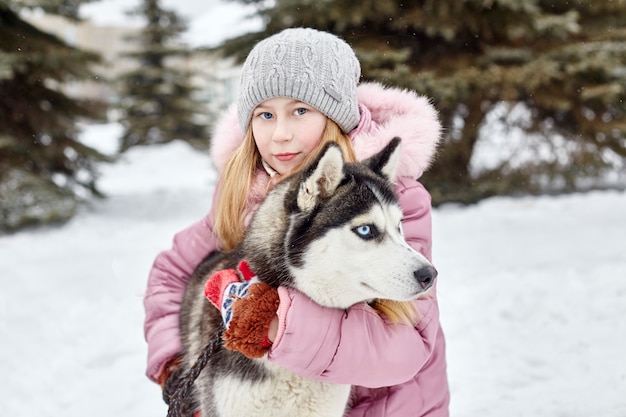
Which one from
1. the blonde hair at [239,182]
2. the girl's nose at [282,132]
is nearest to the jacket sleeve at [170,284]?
the blonde hair at [239,182]

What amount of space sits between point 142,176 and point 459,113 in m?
8.83

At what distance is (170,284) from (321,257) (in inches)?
43.0

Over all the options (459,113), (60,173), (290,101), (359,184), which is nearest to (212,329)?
(359,184)

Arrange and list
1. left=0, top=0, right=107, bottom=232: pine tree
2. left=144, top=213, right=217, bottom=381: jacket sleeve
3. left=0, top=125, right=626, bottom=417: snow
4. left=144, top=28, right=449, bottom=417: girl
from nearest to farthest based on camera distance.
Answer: left=144, top=28, right=449, bottom=417: girl, left=144, top=213, right=217, bottom=381: jacket sleeve, left=0, top=125, right=626, bottom=417: snow, left=0, top=0, right=107, bottom=232: pine tree

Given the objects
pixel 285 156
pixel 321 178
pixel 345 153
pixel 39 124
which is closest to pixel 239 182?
pixel 285 156

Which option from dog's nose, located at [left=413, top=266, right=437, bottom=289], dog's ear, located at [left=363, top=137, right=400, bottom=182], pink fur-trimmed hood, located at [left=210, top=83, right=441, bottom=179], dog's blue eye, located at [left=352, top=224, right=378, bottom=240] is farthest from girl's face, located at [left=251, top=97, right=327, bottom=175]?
dog's nose, located at [left=413, top=266, right=437, bottom=289]

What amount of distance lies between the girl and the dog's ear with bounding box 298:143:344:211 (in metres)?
0.36

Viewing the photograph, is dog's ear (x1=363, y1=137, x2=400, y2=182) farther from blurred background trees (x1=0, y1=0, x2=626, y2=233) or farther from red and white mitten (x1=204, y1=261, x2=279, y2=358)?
blurred background trees (x1=0, y1=0, x2=626, y2=233)

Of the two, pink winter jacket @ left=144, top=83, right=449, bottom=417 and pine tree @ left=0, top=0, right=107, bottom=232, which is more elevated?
pine tree @ left=0, top=0, right=107, bottom=232

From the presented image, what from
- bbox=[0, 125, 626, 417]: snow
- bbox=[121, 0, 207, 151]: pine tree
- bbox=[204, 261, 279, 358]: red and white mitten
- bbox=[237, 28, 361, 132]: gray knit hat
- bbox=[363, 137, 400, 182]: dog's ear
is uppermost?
bbox=[121, 0, 207, 151]: pine tree

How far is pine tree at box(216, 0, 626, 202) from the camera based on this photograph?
6566 millimetres

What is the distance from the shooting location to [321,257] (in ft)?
5.24

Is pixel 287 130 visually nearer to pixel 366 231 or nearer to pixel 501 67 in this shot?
pixel 366 231

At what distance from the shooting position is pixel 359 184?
1673mm
